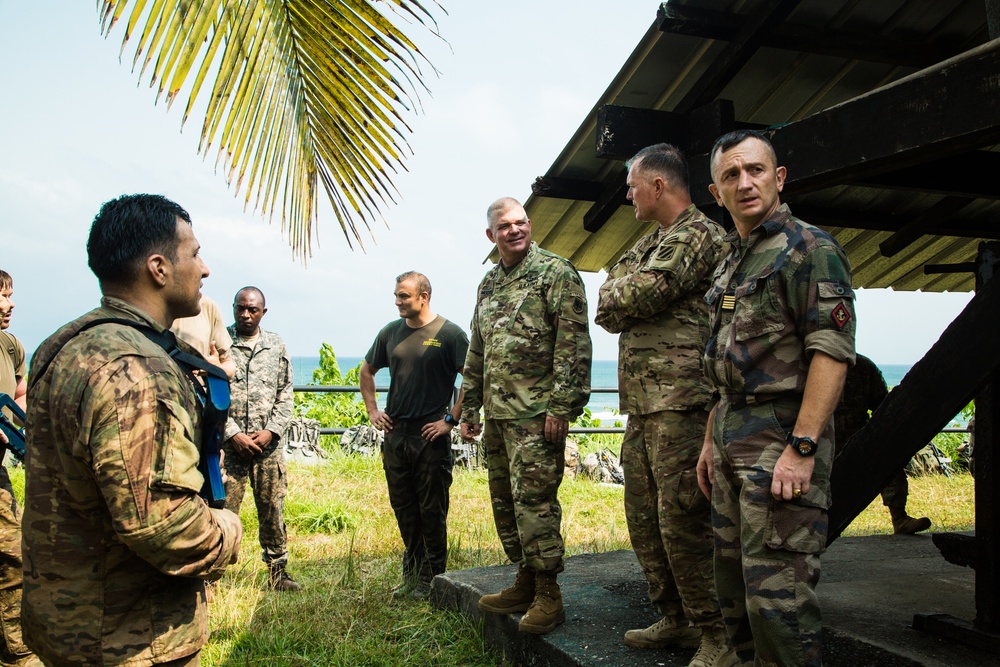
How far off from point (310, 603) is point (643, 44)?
3463 mm

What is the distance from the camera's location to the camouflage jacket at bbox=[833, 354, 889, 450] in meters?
5.43

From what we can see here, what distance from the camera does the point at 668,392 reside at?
9.96ft

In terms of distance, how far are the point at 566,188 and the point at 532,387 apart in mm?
1771

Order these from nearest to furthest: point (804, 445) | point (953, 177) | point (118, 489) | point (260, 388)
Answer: point (118, 489) → point (804, 445) → point (953, 177) → point (260, 388)

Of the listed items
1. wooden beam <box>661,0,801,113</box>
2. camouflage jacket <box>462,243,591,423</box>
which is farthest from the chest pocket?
wooden beam <box>661,0,801,113</box>

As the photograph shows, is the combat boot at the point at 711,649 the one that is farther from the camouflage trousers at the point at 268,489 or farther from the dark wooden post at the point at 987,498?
the camouflage trousers at the point at 268,489

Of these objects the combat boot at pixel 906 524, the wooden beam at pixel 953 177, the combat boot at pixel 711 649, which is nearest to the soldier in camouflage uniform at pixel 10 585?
the combat boot at pixel 711 649

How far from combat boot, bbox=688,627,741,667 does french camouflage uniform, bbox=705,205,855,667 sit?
372 mm

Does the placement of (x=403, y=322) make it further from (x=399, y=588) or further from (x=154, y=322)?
(x=154, y=322)

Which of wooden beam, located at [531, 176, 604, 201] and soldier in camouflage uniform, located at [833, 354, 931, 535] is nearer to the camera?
wooden beam, located at [531, 176, 604, 201]

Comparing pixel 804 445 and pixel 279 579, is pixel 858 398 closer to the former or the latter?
pixel 804 445

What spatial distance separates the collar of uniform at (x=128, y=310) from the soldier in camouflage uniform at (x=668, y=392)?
1.74m

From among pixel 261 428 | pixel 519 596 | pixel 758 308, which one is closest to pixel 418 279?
pixel 261 428

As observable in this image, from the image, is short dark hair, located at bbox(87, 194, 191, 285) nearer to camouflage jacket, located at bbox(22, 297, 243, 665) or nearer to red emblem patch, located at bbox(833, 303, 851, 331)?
camouflage jacket, located at bbox(22, 297, 243, 665)
